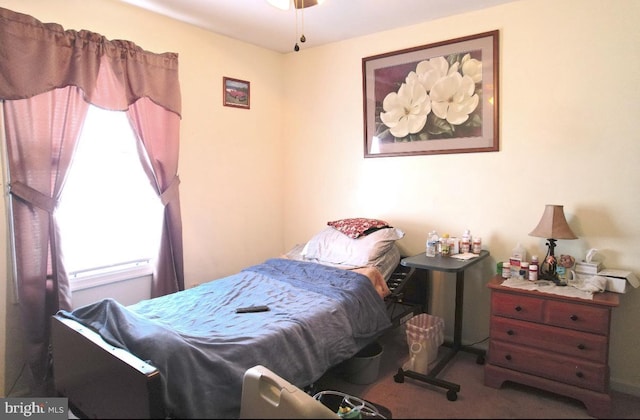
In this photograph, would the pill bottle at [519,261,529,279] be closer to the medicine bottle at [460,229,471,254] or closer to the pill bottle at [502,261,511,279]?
the pill bottle at [502,261,511,279]

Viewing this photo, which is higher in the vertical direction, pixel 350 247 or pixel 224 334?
pixel 350 247

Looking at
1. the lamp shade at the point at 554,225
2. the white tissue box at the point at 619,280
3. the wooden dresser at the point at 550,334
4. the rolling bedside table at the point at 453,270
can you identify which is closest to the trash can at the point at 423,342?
the rolling bedside table at the point at 453,270

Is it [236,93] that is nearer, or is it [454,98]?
[454,98]

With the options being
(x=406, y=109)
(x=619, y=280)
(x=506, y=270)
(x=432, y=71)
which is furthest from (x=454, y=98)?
(x=619, y=280)

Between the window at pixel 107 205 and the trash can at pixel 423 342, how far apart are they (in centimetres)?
185

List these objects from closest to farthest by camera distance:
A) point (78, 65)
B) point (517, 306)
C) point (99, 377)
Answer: point (99, 377)
point (517, 306)
point (78, 65)

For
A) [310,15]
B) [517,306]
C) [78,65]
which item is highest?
[310,15]

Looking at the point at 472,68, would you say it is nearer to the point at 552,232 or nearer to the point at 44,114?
the point at 552,232

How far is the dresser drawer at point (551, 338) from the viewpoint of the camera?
192cm

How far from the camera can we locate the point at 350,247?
2834 mm

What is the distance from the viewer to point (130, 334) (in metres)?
1.43

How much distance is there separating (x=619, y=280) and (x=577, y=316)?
34 cm

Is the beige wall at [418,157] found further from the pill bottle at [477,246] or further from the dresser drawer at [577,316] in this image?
the dresser drawer at [577,316]

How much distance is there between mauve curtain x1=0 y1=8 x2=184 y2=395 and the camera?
2.11 metres
